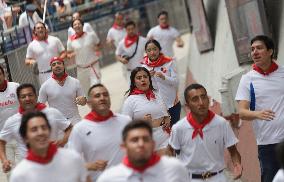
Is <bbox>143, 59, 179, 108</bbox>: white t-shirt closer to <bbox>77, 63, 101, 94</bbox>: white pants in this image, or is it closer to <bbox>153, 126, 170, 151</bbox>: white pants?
<bbox>153, 126, 170, 151</bbox>: white pants

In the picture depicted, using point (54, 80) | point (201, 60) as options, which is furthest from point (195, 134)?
point (201, 60)

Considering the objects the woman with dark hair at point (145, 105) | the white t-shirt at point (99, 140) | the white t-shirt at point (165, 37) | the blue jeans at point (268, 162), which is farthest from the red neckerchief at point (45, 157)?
the white t-shirt at point (165, 37)

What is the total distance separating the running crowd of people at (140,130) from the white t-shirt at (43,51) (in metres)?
3.36

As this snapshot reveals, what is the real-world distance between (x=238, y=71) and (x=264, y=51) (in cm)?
372

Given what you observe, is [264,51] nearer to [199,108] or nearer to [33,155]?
[199,108]

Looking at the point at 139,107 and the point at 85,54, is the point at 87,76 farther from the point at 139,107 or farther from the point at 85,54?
the point at 139,107

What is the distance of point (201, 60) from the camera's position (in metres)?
18.8

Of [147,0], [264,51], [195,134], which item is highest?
[147,0]

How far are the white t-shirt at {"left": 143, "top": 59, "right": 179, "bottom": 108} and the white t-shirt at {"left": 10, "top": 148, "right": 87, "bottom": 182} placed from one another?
17.5 ft

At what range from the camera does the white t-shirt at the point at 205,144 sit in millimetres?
7855

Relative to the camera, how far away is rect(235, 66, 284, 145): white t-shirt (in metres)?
8.52

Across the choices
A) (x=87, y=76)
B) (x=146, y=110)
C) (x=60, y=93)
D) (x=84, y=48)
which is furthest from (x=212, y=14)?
(x=146, y=110)

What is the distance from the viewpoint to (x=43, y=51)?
15328 mm

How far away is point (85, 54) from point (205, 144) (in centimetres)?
961
